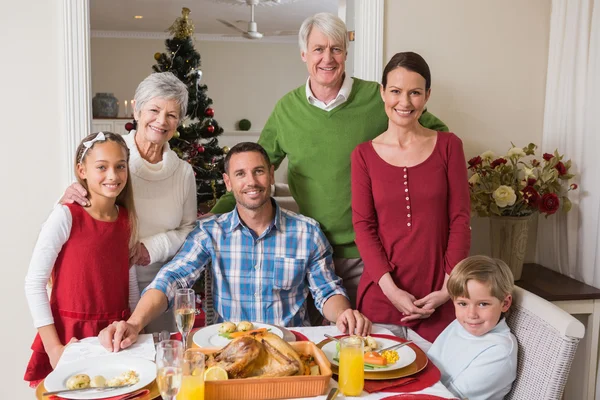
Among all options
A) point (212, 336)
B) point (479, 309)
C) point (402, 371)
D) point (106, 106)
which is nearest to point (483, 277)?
point (479, 309)

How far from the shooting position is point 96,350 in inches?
67.9

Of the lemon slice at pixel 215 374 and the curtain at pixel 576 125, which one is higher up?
the curtain at pixel 576 125

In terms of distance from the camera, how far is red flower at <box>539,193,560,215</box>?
2.75 metres

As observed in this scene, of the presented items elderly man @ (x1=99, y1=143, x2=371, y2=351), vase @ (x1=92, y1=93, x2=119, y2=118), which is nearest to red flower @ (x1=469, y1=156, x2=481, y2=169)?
elderly man @ (x1=99, y1=143, x2=371, y2=351)

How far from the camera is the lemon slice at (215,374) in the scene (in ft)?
4.63

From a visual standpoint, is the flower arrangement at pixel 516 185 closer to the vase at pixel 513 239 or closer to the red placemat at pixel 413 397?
the vase at pixel 513 239

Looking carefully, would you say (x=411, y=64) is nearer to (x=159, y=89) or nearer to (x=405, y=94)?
(x=405, y=94)

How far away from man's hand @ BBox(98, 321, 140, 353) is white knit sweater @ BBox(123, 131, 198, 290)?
0.49m

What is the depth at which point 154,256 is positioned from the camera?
2.25m

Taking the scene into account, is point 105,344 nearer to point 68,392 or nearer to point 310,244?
point 68,392

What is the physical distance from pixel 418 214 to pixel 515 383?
0.63 meters

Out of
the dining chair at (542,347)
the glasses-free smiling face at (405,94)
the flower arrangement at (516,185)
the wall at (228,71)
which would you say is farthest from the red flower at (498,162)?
the wall at (228,71)

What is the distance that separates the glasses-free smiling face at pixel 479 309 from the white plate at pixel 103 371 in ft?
2.85

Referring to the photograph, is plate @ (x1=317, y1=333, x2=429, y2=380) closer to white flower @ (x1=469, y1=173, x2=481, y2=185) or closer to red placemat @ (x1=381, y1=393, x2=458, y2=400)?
red placemat @ (x1=381, y1=393, x2=458, y2=400)
